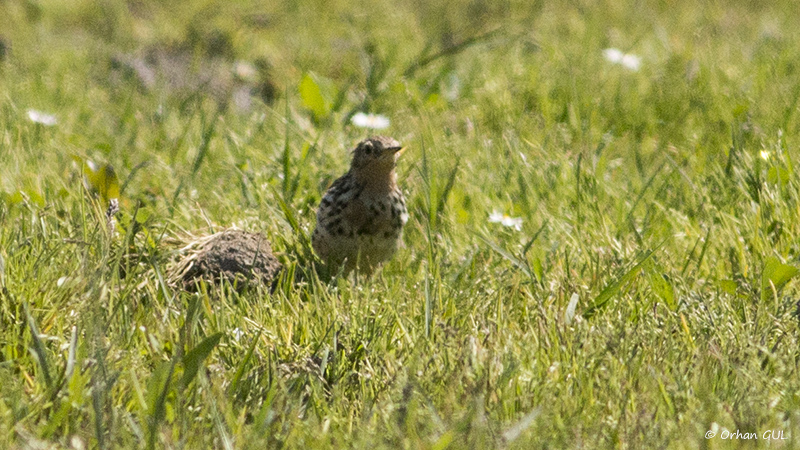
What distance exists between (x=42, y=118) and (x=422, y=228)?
8.13ft

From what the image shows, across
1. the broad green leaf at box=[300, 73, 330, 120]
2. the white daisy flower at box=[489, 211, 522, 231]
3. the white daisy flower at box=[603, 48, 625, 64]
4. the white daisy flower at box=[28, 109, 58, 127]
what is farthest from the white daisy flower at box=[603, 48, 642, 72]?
the white daisy flower at box=[28, 109, 58, 127]

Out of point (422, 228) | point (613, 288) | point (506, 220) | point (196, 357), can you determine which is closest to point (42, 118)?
point (422, 228)

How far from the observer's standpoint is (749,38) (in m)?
7.44

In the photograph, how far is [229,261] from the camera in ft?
13.6

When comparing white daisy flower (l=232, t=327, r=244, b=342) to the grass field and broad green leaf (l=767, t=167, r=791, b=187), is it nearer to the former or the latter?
the grass field

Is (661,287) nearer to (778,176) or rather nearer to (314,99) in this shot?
(778,176)

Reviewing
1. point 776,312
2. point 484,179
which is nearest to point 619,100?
point 484,179

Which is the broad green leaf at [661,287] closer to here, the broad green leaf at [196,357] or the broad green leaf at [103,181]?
the broad green leaf at [196,357]

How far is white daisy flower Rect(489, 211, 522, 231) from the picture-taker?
15.1 ft

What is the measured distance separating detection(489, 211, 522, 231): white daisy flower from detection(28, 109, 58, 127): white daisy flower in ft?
8.78

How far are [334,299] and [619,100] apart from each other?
3055 mm

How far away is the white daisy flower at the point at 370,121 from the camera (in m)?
5.82

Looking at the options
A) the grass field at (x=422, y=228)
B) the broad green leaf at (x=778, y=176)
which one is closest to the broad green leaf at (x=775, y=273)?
the grass field at (x=422, y=228)

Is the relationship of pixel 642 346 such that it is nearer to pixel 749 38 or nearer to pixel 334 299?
pixel 334 299
